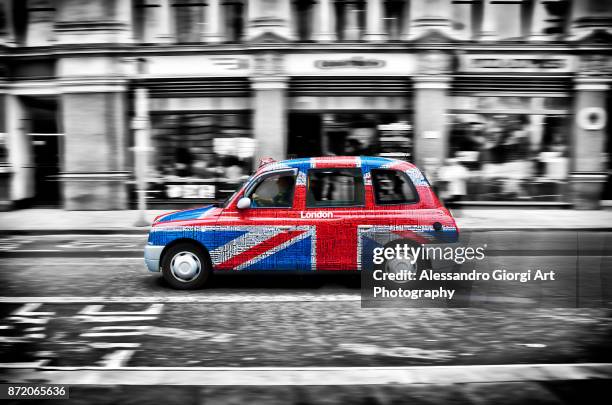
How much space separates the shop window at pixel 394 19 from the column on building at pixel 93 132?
315 inches

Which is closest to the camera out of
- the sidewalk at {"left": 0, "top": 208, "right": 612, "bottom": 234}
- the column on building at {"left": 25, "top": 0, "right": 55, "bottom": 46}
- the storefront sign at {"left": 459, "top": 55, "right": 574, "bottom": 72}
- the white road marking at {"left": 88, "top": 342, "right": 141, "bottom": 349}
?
the white road marking at {"left": 88, "top": 342, "right": 141, "bottom": 349}

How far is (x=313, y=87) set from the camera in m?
19.7

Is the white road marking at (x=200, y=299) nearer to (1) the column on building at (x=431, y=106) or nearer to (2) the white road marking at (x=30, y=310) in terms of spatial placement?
(2) the white road marking at (x=30, y=310)

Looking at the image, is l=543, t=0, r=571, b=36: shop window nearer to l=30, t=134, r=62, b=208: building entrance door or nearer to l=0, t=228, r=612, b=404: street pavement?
l=0, t=228, r=612, b=404: street pavement

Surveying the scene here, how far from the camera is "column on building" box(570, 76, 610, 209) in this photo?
19531 mm

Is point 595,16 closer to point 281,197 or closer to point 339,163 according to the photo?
point 339,163

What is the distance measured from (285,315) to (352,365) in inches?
74.0

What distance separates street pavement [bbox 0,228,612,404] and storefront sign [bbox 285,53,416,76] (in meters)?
10.3

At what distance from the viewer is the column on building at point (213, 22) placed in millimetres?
19797

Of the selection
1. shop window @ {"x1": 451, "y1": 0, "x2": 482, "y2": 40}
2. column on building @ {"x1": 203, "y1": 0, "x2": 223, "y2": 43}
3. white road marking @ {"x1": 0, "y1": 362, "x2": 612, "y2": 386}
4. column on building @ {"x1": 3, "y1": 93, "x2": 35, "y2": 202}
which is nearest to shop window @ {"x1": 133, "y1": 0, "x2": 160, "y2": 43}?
column on building @ {"x1": 203, "y1": 0, "x2": 223, "y2": 43}

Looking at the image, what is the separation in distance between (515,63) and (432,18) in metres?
2.77

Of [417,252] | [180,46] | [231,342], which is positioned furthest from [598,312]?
[180,46]

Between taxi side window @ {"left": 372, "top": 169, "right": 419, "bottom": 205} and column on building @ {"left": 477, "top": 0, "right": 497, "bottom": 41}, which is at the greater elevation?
column on building @ {"left": 477, "top": 0, "right": 497, "bottom": 41}

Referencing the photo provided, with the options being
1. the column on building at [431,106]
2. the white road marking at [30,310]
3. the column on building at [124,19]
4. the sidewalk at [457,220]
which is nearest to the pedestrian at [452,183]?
the sidewalk at [457,220]
